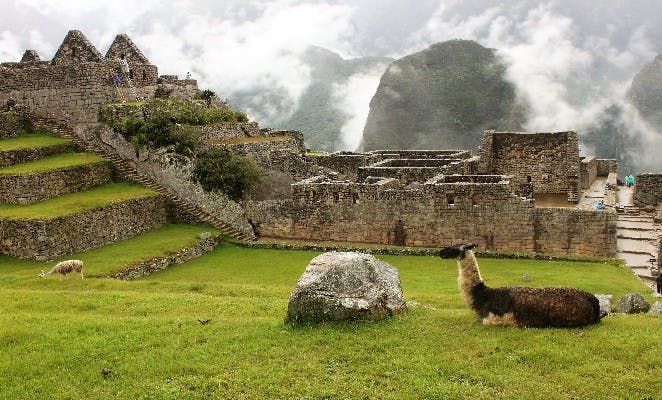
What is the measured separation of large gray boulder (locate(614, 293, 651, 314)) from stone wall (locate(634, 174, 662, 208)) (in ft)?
61.5

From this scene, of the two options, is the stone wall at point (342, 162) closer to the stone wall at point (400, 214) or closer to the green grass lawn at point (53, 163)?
the stone wall at point (400, 214)

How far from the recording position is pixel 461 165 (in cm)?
2934

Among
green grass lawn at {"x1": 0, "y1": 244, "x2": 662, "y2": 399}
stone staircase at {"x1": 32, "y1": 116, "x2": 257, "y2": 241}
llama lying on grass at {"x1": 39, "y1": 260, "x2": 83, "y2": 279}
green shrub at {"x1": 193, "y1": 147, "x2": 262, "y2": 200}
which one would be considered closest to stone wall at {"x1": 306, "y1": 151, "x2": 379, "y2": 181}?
green shrub at {"x1": 193, "y1": 147, "x2": 262, "y2": 200}

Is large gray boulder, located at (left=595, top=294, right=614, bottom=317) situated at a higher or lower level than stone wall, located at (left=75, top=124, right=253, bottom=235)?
lower

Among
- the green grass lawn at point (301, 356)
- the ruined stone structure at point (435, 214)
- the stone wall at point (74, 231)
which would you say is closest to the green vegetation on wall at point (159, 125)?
the stone wall at point (74, 231)

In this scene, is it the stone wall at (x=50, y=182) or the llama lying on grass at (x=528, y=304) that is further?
the stone wall at (x=50, y=182)

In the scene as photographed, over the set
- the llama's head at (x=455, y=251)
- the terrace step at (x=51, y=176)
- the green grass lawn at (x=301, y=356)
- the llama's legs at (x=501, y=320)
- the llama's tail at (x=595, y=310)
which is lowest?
the green grass lawn at (x=301, y=356)

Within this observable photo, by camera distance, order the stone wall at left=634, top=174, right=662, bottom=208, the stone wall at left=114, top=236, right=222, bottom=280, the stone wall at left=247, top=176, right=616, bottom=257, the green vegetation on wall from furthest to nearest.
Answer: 1. the stone wall at left=634, top=174, right=662, bottom=208
2. the green vegetation on wall
3. the stone wall at left=247, top=176, right=616, bottom=257
4. the stone wall at left=114, top=236, right=222, bottom=280

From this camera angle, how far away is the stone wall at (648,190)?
29.3 meters

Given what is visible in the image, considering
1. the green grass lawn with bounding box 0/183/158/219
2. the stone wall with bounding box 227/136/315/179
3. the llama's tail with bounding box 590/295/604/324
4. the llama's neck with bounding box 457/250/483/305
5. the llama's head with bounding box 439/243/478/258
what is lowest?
the llama's tail with bounding box 590/295/604/324

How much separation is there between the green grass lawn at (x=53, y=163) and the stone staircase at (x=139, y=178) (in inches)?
29.3

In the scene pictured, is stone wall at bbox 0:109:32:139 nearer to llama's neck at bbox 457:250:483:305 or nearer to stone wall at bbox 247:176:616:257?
stone wall at bbox 247:176:616:257

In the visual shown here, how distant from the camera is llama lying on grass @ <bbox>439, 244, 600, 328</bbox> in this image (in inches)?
383

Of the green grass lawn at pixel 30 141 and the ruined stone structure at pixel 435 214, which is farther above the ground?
the green grass lawn at pixel 30 141
